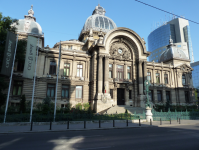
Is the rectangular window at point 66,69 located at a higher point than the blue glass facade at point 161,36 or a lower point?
lower

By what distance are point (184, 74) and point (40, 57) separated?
124 ft

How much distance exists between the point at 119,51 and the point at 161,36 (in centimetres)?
11117

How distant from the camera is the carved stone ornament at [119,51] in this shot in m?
33.0

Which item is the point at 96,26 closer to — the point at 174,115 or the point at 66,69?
the point at 66,69

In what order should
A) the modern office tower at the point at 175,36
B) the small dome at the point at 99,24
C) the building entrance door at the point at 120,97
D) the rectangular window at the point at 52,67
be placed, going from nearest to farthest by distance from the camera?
the rectangular window at the point at 52,67 < the building entrance door at the point at 120,97 < the small dome at the point at 99,24 < the modern office tower at the point at 175,36

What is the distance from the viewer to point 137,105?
104 feet

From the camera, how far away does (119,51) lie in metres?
34.1

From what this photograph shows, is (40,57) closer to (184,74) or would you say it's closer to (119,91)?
(119,91)

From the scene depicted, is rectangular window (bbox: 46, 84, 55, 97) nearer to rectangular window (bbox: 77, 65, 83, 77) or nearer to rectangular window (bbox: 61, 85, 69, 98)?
rectangular window (bbox: 61, 85, 69, 98)

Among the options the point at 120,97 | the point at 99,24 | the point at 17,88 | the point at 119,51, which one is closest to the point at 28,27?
the point at 17,88

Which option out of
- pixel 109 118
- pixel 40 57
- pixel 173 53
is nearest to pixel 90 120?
pixel 109 118

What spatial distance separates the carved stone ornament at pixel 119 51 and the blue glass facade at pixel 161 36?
10263 centimetres

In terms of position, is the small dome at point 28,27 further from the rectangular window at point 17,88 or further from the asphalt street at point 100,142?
the asphalt street at point 100,142

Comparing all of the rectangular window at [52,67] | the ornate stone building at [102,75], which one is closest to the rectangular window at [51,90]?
the ornate stone building at [102,75]
